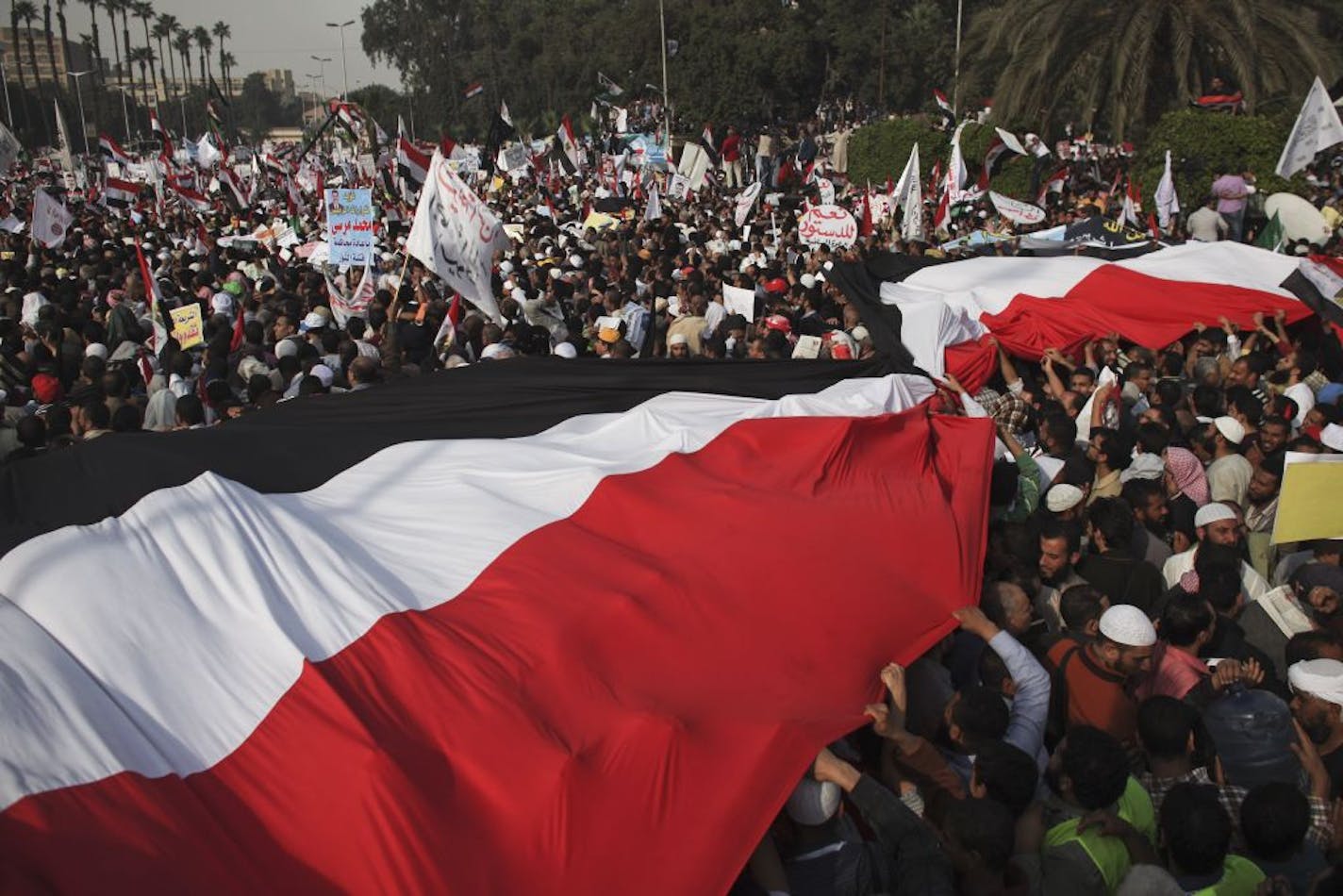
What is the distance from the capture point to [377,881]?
2.78 metres

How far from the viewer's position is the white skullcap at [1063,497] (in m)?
5.64

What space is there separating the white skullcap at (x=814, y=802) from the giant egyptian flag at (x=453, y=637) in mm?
79

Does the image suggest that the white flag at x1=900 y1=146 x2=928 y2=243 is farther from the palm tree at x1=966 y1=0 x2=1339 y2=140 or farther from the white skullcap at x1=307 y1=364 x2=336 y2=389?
the white skullcap at x1=307 y1=364 x2=336 y2=389

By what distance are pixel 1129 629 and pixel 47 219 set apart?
593 inches

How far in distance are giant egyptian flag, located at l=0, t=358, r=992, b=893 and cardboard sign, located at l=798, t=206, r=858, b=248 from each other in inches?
320

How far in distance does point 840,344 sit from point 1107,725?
4.96m

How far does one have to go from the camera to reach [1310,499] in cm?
463

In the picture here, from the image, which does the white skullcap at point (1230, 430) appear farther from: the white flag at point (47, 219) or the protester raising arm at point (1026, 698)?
the white flag at point (47, 219)

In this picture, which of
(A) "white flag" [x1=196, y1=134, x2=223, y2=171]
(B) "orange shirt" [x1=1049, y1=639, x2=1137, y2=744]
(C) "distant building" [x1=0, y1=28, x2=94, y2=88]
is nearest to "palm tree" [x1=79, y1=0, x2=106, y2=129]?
(C) "distant building" [x1=0, y1=28, x2=94, y2=88]

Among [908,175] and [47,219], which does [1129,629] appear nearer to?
[908,175]

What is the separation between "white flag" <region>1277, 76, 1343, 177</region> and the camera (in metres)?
10.7

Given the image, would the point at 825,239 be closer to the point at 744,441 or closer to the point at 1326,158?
the point at 744,441

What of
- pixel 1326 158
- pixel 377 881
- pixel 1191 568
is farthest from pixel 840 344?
pixel 1326 158

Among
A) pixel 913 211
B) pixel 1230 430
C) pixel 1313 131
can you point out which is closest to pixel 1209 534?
pixel 1230 430
